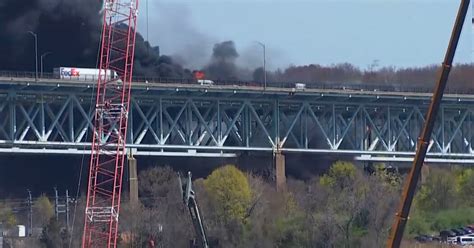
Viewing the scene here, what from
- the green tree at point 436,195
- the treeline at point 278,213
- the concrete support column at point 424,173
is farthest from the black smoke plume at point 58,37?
the green tree at point 436,195

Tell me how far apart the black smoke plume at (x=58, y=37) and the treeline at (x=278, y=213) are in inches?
675

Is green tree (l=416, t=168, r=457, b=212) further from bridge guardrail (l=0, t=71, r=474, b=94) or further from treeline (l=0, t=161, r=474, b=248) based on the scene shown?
bridge guardrail (l=0, t=71, r=474, b=94)

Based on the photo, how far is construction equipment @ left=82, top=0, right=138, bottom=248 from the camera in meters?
61.9

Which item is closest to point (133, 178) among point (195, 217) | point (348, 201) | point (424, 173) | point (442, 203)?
point (424, 173)

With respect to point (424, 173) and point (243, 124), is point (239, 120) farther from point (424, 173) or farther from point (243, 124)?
point (424, 173)

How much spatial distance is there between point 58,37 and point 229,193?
35446mm

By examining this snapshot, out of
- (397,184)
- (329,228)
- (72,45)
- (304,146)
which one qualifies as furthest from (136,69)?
(329,228)

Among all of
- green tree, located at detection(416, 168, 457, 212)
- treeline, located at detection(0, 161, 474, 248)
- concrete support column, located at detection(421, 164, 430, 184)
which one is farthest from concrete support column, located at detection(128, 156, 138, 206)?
concrete support column, located at detection(421, 164, 430, 184)

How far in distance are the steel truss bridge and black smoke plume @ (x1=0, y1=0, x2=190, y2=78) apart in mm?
6259

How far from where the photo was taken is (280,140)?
10225cm

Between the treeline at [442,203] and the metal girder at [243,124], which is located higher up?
the metal girder at [243,124]

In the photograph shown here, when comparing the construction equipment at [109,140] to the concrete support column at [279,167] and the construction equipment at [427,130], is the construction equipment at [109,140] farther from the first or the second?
the construction equipment at [427,130]

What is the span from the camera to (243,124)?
337 ft

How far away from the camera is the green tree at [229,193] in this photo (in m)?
73.0
